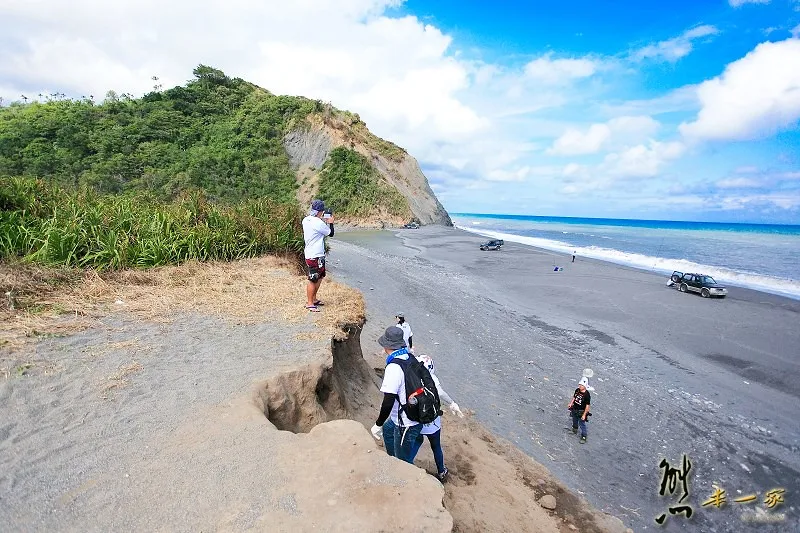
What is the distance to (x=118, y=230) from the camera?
8.92 metres

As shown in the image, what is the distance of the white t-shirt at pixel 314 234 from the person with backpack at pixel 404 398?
2.88m

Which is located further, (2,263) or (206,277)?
(206,277)

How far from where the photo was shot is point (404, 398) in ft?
14.4

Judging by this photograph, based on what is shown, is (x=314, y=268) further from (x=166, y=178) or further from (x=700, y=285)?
(x=166, y=178)

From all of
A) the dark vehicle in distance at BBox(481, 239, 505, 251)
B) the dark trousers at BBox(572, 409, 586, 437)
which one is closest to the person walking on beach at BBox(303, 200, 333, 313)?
the dark trousers at BBox(572, 409, 586, 437)

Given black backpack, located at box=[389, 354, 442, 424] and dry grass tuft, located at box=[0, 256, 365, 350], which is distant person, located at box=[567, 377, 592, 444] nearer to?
dry grass tuft, located at box=[0, 256, 365, 350]

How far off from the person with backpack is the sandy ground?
0.48 m

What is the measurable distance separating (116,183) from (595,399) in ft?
154

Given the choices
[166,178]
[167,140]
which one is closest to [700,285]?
[166,178]

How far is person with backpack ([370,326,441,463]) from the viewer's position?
14.3 ft

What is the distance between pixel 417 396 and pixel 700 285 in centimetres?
2166

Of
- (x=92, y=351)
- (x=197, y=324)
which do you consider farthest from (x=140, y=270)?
(x=92, y=351)

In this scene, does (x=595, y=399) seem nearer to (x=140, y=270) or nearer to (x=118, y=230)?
(x=140, y=270)

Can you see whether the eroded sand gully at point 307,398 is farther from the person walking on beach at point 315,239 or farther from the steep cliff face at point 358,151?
the steep cliff face at point 358,151
